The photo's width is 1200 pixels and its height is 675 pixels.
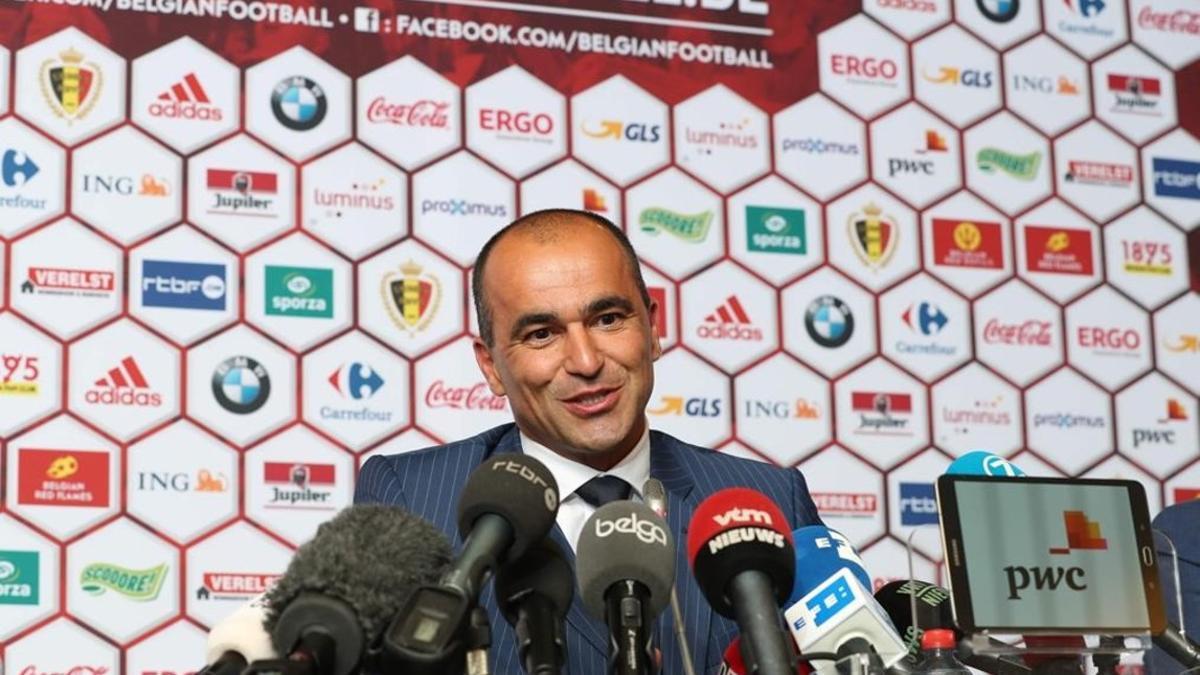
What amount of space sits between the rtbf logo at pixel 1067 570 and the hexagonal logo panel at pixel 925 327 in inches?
75.4

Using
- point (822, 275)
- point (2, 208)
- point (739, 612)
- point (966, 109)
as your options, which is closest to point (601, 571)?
point (739, 612)

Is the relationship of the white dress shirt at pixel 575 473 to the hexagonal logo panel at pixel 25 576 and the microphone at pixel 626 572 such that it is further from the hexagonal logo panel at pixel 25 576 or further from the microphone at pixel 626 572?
the hexagonal logo panel at pixel 25 576

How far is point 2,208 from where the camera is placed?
3.01 meters

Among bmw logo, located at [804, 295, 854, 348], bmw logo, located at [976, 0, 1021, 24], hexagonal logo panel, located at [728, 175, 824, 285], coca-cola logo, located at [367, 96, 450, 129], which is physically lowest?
bmw logo, located at [804, 295, 854, 348]

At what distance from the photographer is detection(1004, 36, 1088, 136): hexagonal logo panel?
3.73 m

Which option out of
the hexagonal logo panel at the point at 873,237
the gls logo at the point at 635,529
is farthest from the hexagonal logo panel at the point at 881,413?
the gls logo at the point at 635,529

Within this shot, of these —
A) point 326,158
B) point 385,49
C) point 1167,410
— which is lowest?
point 1167,410

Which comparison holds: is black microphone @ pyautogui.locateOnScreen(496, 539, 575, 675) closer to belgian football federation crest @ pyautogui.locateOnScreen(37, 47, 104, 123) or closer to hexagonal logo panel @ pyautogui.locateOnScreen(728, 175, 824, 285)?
belgian football federation crest @ pyautogui.locateOnScreen(37, 47, 104, 123)

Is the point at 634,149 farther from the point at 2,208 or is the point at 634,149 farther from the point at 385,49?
the point at 2,208

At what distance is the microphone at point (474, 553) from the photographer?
1.15 meters

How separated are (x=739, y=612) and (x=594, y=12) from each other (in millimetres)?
2367

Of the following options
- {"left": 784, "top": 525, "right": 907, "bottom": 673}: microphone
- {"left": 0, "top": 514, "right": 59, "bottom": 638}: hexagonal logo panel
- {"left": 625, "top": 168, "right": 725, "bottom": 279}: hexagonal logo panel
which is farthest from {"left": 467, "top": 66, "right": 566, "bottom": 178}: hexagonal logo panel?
{"left": 784, "top": 525, "right": 907, "bottom": 673}: microphone

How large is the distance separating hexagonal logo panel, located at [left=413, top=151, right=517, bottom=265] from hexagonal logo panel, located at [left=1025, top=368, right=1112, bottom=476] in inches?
44.8

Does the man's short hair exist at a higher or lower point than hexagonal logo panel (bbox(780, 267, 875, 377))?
higher
